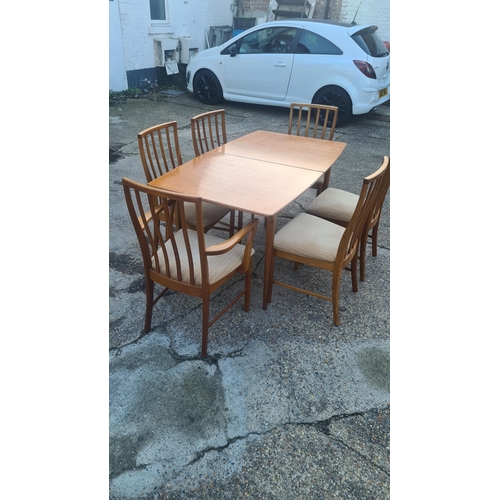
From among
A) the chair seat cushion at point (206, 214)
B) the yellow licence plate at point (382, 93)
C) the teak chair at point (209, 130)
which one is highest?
the yellow licence plate at point (382, 93)

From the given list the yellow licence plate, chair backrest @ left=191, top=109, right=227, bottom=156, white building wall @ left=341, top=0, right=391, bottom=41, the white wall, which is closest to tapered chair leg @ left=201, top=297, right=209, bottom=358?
chair backrest @ left=191, top=109, right=227, bottom=156

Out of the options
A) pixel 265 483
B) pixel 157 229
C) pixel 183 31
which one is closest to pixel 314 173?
pixel 157 229

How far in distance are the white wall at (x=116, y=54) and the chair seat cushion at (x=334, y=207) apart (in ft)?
19.6

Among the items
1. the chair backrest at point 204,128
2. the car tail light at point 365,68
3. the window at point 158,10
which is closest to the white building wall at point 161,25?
the window at point 158,10

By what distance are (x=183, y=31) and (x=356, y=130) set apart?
4.87 metres

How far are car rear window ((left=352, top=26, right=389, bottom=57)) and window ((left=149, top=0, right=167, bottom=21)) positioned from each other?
4388mm

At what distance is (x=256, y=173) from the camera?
2398 millimetres

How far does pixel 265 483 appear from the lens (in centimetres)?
149

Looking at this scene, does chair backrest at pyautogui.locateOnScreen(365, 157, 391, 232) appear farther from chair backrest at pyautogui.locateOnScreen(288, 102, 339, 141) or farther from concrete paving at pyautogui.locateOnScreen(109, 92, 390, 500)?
chair backrest at pyautogui.locateOnScreen(288, 102, 339, 141)

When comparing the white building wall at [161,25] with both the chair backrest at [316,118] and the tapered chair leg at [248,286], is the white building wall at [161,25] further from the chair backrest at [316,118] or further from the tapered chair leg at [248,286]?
the tapered chair leg at [248,286]

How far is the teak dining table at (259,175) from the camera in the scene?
2.06m

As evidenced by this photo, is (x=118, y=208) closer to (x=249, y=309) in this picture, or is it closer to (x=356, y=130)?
(x=249, y=309)

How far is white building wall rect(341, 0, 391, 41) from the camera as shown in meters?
8.13

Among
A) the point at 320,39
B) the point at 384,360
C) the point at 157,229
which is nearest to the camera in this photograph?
the point at 157,229
